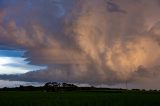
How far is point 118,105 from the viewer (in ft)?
115

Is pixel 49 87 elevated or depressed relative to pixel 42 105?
elevated

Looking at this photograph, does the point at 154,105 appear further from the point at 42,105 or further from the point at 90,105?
the point at 42,105

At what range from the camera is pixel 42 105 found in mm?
34188

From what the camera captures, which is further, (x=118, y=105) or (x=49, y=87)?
(x=49, y=87)

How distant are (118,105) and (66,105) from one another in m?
4.89

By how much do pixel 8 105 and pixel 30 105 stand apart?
93.6 inches

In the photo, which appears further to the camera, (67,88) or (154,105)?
(67,88)

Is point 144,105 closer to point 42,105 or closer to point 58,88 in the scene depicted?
point 42,105

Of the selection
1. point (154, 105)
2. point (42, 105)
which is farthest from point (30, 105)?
point (154, 105)

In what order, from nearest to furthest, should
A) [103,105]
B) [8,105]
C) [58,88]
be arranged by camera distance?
[8,105] < [103,105] < [58,88]

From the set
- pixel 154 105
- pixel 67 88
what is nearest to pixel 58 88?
pixel 67 88

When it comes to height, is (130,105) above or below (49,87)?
below

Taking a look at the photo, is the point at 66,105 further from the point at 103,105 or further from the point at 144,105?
the point at 144,105

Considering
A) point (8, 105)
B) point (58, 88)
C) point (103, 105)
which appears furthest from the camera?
point (58, 88)
